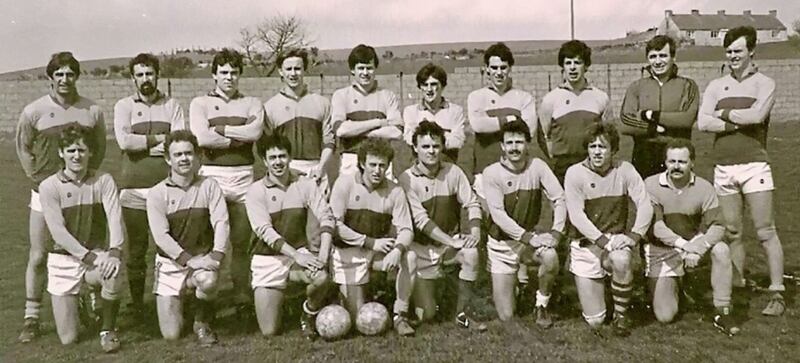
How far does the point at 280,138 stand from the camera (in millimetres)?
4699

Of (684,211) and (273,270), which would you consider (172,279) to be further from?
(684,211)

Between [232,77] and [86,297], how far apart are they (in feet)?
5.96

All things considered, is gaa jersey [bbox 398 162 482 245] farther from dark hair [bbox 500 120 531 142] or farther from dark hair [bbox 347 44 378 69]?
dark hair [bbox 347 44 378 69]

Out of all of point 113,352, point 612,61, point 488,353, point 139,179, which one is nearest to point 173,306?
point 113,352

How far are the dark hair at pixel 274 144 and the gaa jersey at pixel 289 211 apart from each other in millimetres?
193

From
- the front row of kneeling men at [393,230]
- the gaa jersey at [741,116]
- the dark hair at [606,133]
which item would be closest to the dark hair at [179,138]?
the front row of kneeling men at [393,230]

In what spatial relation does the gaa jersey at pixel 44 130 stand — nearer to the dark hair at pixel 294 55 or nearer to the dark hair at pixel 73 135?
the dark hair at pixel 73 135

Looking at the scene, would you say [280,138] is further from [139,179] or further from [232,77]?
[139,179]

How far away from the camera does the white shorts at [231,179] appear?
500 centimetres

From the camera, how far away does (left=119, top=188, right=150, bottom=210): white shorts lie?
4969mm

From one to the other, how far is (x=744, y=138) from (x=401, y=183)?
7.53ft

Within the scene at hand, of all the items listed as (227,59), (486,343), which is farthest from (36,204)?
(486,343)

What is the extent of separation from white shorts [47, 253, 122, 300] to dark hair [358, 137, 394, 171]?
1.63m

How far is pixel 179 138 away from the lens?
459cm
